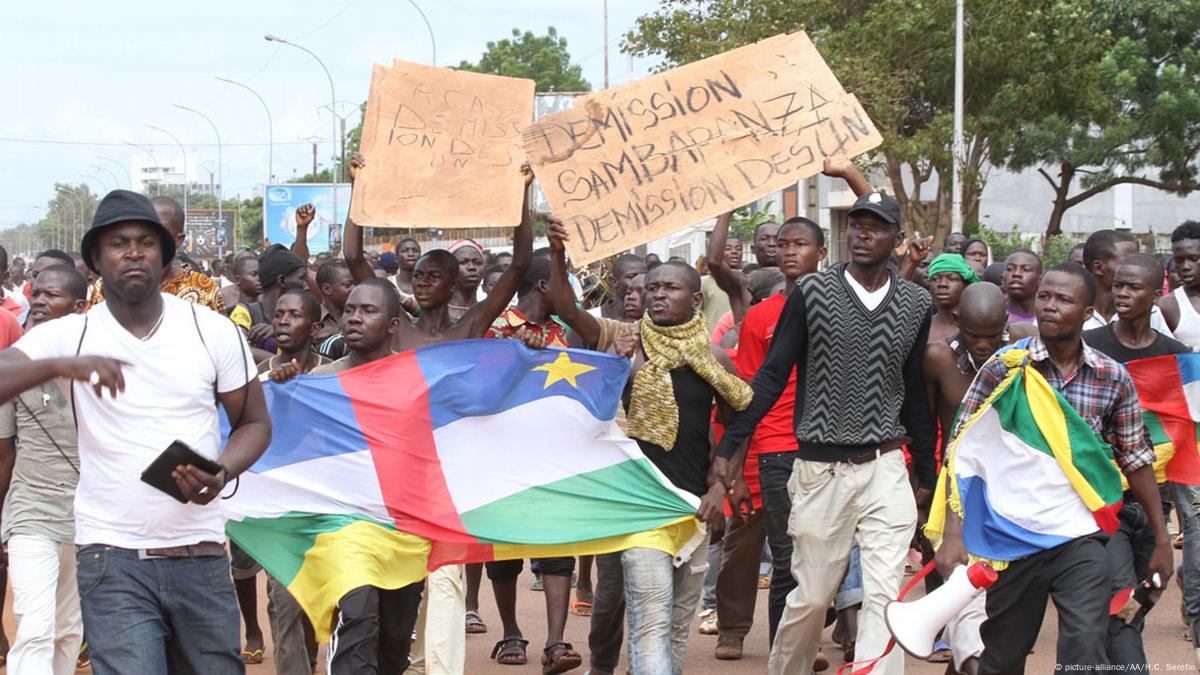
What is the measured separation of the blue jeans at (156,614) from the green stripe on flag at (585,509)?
2.12 meters

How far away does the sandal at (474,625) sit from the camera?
863cm

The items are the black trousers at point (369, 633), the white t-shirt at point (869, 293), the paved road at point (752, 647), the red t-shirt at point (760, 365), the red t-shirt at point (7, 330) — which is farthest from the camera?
the paved road at point (752, 647)

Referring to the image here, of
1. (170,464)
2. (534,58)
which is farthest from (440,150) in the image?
(534,58)

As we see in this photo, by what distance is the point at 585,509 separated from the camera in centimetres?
684

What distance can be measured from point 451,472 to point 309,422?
659 mm

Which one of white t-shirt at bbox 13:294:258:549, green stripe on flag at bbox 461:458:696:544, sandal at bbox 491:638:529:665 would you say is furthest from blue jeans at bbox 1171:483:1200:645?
white t-shirt at bbox 13:294:258:549

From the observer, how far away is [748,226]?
112ft

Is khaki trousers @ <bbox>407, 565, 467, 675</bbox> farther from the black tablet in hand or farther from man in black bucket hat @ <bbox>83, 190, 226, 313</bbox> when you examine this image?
the black tablet in hand

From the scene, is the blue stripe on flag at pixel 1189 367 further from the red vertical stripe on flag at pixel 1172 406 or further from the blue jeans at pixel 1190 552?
the blue jeans at pixel 1190 552

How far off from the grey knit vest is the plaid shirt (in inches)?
33.2

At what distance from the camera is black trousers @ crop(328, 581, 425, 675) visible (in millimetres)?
5957

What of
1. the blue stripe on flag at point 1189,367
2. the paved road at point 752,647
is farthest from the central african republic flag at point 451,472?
the blue stripe on flag at point 1189,367

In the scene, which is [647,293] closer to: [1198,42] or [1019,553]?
[1019,553]

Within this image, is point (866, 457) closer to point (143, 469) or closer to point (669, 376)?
point (669, 376)
